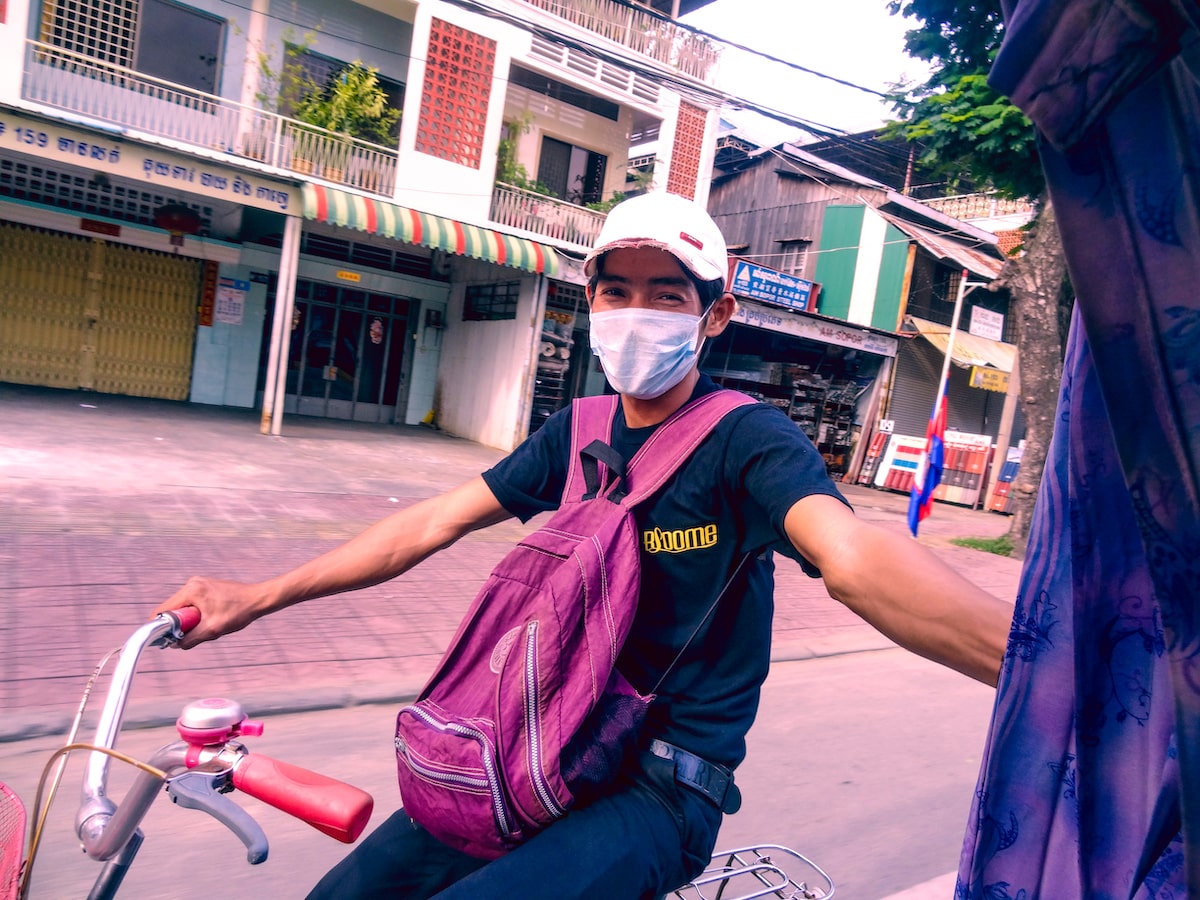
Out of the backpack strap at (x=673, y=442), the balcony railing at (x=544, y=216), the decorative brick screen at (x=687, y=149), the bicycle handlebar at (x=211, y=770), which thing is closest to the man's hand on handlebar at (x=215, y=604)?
the bicycle handlebar at (x=211, y=770)

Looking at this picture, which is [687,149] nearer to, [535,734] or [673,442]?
[673,442]

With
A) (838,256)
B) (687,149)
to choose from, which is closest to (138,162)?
(687,149)

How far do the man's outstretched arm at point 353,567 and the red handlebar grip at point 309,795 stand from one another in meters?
0.50

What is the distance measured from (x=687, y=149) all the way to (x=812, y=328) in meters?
4.42

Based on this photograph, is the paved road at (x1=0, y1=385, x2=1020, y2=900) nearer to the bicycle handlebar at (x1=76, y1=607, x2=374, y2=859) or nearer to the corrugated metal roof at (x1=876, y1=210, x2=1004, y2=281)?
the bicycle handlebar at (x1=76, y1=607, x2=374, y2=859)

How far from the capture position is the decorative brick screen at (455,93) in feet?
45.0

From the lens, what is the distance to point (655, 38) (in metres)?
16.8

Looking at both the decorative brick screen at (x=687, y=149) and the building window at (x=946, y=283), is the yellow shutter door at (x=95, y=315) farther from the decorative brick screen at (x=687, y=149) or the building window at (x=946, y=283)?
the building window at (x=946, y=283)

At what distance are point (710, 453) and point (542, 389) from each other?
555 inches

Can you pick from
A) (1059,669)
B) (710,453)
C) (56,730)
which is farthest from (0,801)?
(56,730)

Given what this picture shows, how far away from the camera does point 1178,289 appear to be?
70cm

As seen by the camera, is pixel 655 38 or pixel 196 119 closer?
pixel 196 119

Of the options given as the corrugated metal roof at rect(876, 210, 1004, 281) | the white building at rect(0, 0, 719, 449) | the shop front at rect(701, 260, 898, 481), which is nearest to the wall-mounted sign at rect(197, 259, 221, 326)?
the white building at rect(0, 0, 719, 449)

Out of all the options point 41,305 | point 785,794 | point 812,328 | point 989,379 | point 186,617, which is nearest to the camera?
point 186,617
